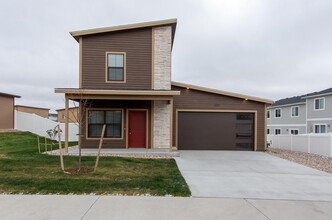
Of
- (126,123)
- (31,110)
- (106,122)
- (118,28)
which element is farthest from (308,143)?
(31,110)

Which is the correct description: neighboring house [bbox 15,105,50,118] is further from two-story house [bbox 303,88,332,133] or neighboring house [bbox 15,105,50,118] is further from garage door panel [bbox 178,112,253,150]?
two-story house [bbox 303,88,332,133]

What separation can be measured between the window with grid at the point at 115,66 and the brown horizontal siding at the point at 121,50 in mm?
225

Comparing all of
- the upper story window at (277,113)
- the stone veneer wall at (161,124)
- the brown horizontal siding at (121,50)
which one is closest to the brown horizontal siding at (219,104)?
the stone veneer wall at (161,124)

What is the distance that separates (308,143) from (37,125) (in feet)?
68.8

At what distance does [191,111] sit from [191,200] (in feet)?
30.6

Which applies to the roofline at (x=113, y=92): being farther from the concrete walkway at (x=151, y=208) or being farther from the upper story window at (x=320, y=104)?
the upper story window at (x=320, y=104)

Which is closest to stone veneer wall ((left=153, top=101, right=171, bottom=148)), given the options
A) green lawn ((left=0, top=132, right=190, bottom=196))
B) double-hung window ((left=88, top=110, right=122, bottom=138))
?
double-hung window ((left=88, top=110, right=122, bottom=138))

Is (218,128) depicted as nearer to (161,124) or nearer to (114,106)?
(161,124)

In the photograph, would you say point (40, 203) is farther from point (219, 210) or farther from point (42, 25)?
point (42, 25)

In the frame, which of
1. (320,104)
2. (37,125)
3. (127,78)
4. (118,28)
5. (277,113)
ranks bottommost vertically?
(37,125)

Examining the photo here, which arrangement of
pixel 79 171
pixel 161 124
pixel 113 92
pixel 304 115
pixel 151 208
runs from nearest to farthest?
pixel 151 208
pixel 79 171
pixel 113 92
pixel 161 124
pixel 304 115

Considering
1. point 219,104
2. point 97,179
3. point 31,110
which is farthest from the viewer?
point 31,110

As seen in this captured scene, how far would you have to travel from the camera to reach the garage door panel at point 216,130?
45.5 feet

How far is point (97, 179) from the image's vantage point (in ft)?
20.5
